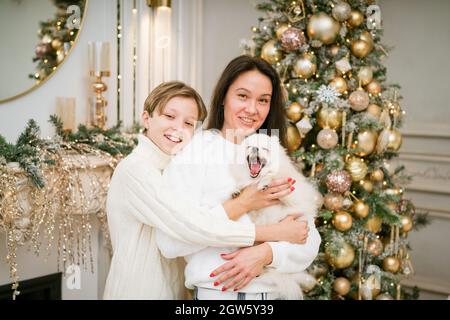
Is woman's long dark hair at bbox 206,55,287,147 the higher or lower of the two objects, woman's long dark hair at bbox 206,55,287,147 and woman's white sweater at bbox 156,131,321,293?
the higher

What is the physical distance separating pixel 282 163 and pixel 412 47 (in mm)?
2481

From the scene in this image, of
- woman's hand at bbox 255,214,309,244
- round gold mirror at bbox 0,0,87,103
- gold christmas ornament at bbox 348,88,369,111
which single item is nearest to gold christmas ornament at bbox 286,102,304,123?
gold christmas ornament at bbox 348,88,369,111

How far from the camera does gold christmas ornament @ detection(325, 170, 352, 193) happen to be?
7.57 ft

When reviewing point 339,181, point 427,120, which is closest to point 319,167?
point 339,181

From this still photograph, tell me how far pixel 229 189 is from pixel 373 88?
129 centimetres

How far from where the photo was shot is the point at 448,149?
3387 millimetres

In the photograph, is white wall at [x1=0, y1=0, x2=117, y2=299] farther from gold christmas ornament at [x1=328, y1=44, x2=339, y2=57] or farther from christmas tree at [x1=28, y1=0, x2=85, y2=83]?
gold christmas ornament at [x1=328, y1=44, x2=339, y2=57]

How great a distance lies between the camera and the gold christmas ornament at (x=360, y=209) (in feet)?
7.88

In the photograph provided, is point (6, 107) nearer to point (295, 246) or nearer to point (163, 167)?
point (163, 167)

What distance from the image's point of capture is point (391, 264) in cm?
251

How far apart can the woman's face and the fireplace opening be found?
1.32 metres

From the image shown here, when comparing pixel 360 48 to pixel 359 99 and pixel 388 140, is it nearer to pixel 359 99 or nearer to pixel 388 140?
pixel 359 99

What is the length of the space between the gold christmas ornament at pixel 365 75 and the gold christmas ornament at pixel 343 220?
66 centimetres
